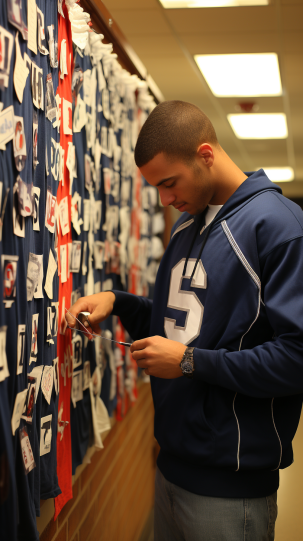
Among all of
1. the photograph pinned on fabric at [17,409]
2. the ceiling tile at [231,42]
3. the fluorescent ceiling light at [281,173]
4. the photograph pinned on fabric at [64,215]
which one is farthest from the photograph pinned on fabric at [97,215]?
the fluorescent ceiling light at [281,173]

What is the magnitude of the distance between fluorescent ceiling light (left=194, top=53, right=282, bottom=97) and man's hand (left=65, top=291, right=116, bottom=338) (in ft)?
8.24

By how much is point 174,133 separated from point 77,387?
91 centimetres

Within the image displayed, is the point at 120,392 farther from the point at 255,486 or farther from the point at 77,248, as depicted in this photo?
the point at 255,486

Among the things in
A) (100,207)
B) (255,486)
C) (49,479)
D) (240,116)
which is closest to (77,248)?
(100,207)

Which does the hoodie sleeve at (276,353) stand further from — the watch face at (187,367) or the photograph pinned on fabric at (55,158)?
the photograph pinned on fabric at (55,158)

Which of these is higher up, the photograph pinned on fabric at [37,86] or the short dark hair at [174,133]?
the photograph pinned on fabric at [37,86]

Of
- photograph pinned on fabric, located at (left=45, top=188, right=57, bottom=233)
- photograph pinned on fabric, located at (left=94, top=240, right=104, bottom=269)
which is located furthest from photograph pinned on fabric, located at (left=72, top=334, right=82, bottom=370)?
photograph pinned on fabric, located at (left=45, top=188, right=57, bottom=233)

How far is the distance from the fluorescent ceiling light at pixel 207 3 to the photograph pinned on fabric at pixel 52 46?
1711 mm

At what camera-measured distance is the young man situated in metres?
1.17

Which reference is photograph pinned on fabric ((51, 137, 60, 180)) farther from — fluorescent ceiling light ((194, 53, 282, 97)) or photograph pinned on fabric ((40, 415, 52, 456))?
fluorescent ceiling light ((194, 53, 282, 97))

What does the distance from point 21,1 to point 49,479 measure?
3.89 ft

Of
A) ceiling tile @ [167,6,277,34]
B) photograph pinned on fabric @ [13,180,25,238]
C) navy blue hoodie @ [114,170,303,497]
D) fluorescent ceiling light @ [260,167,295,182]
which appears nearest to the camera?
photograph pinned on fabric @ [13,180,25,238]

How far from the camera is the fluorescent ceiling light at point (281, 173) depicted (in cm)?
811

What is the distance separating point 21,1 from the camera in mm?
1047
